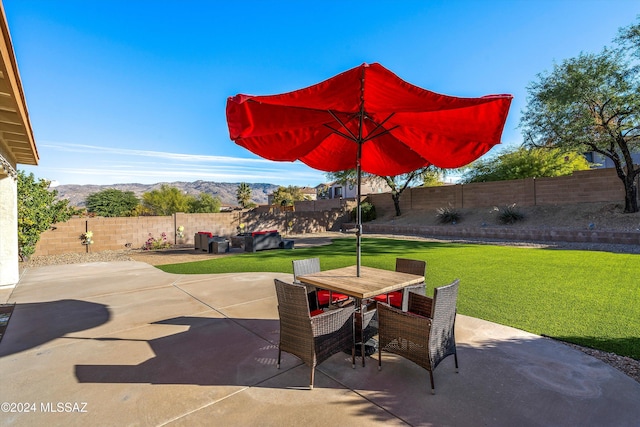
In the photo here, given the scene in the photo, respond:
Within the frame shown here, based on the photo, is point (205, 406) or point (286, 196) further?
point (286, 196)

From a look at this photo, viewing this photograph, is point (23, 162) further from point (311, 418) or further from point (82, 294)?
point (311, 418)

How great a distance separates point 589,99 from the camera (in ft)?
42.0

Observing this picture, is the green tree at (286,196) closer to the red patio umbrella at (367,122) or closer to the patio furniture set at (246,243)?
the patio furniture set at (246,243)

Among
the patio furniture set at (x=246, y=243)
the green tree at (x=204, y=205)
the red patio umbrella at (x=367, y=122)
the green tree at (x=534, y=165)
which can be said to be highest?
the green tree at (x=534, y=165)

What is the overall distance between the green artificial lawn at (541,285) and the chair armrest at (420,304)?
1435 millimetres

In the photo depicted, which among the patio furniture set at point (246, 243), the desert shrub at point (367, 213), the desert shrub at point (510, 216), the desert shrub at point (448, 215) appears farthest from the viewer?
the desert shrub at point (367, 213)

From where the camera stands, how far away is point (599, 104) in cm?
1281

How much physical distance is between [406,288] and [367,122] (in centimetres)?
225

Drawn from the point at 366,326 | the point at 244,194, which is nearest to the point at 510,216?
the point at 366,326

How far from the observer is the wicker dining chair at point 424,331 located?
240 centimetres

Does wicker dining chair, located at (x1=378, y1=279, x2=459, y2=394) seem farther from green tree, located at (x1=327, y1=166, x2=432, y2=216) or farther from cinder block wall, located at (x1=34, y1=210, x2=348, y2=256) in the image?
green tree, located at (x1=327, y1=166, x2=432, y2=216)

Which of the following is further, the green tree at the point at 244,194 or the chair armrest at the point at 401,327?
the green tree at the point at 244,194

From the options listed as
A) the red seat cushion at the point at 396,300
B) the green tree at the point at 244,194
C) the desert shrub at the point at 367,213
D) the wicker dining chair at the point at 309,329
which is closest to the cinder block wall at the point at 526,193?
the desert shrub at the point at 367,213

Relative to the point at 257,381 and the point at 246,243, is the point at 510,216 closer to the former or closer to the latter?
the point at 246,243
